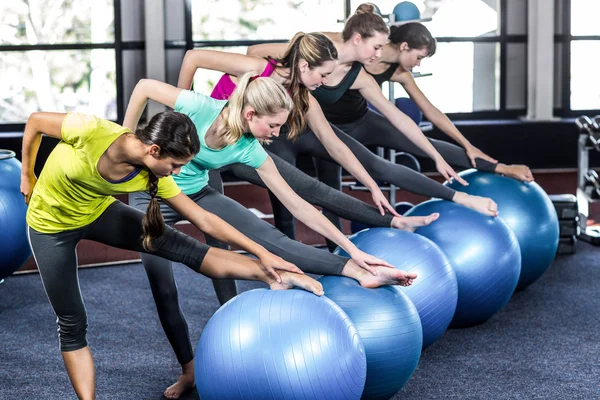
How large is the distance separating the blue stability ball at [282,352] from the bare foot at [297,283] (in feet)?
0.35

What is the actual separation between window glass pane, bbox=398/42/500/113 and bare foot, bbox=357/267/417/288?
5.57 metres

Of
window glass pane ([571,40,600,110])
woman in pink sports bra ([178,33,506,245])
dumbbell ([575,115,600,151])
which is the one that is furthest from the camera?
window glass pane ([571,40,600,110])

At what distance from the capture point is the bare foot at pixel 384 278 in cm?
295

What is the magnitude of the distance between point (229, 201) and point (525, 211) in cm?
174

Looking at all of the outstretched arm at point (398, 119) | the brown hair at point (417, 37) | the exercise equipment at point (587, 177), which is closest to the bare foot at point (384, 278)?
the outstretched arm at point (398, 119)

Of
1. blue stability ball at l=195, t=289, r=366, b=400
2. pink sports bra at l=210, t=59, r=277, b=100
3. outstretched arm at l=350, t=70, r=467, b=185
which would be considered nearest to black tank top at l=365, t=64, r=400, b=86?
outstretched arm at l=350, t=70, r=467, b=185

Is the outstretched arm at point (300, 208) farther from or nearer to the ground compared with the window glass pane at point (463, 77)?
nearer to the ground

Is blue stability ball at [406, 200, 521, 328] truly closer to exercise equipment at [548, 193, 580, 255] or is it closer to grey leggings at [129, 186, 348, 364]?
grey leggings at [129, 186, 348, 364]

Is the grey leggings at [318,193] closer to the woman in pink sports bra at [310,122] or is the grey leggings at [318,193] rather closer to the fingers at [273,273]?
the woman in pink sports bra at [310,122]

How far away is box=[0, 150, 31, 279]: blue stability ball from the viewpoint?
4246 millimetres

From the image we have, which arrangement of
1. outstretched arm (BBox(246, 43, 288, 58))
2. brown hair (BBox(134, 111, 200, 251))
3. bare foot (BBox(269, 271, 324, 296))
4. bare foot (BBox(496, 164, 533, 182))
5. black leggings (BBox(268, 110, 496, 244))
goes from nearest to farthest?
brown hair (BBox(134, 111, 200, 251)) → bare foot (BBox(269, 271, 324, 296)) → outstretched arm (BBox(246, 43, 288, 58)) → black leggings (BBox(268, 110, 496, 244)) → bare foot (BBox(496, 164, 533, 182))

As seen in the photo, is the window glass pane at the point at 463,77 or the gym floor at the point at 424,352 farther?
the window glass pane at the point at 463,77

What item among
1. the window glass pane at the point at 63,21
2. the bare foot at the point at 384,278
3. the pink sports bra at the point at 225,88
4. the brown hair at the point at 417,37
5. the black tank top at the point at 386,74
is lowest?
the bare foot at the point at 384,278

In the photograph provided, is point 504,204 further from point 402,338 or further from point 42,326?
point 42,326
